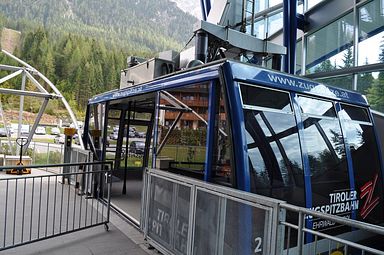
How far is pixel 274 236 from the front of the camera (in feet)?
8.71

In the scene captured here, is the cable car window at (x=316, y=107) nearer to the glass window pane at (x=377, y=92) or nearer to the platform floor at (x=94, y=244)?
the platform floor at (x=94, y=244)

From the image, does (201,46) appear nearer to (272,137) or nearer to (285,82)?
(285,82)

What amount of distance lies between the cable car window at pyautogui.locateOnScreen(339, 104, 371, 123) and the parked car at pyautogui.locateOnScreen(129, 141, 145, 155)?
17.3 feet

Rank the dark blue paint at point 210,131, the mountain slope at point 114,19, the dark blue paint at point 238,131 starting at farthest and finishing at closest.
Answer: the mountain slope at point 114,19 < the dark blue paint at point 210,131 < the dark blue paint at point 238,131

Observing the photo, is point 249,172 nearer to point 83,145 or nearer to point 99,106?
point 99,106

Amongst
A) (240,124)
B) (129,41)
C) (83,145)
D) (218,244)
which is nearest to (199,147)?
(240,124)

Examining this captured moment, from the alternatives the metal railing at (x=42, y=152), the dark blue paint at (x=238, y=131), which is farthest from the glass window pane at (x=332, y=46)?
the metal railing at (x=42, y=152)

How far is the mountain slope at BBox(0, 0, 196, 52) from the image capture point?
3201 inches

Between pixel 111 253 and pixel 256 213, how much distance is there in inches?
94.7

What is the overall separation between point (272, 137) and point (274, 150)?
14 cm

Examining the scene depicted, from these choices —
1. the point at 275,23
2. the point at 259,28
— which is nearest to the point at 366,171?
the point at 275,23

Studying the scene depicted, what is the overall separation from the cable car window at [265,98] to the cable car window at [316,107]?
0.28 m

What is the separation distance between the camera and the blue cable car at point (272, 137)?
3457 millimetres

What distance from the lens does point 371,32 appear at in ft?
32.8
